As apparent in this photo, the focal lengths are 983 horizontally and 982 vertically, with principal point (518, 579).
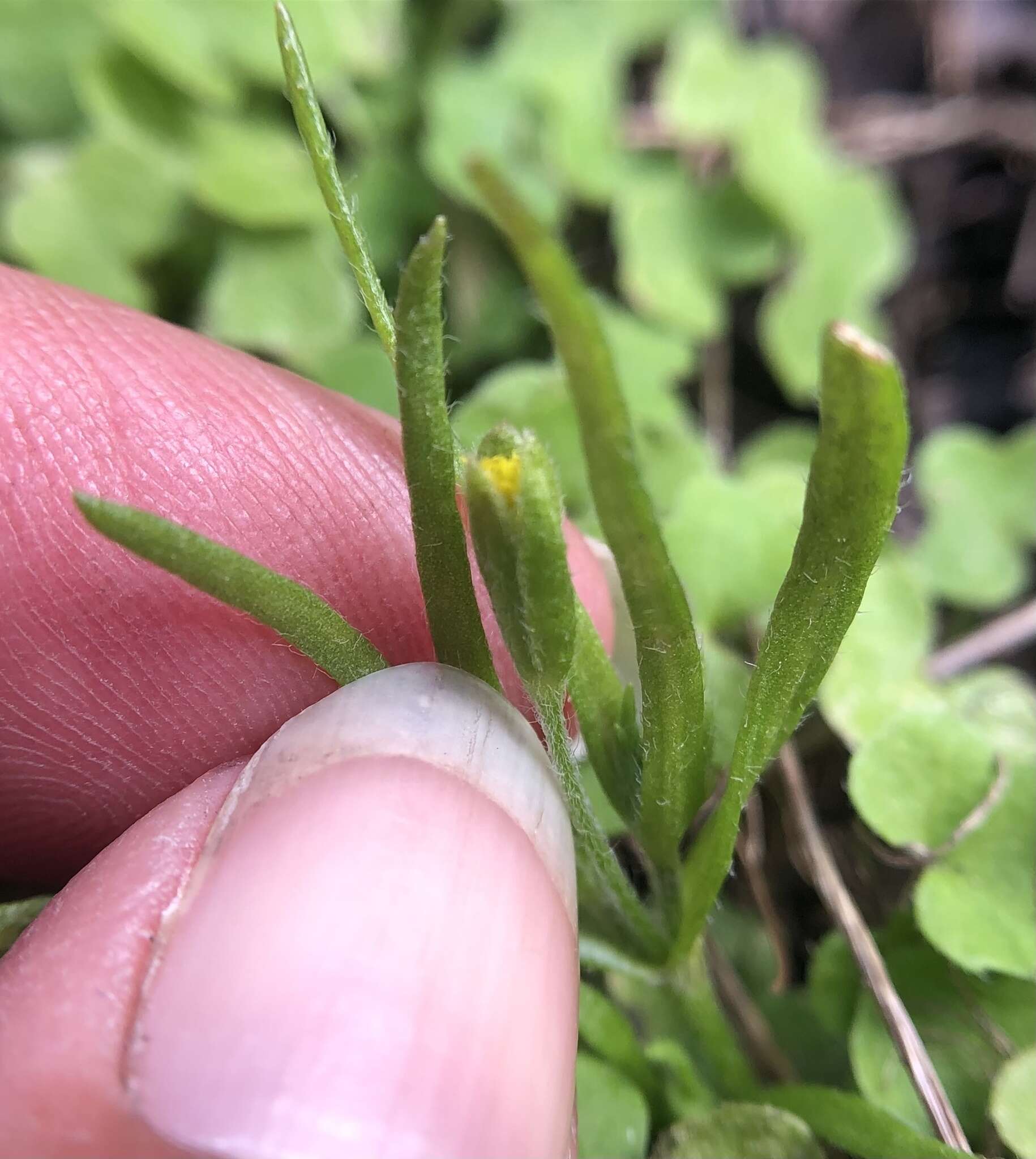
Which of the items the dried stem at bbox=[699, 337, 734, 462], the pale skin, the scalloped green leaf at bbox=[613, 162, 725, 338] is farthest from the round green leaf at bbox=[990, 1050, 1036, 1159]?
the scalloped green leaf at bbox=[613, 162, 725, 338]

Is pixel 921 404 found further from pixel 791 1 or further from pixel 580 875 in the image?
pixel 580 875

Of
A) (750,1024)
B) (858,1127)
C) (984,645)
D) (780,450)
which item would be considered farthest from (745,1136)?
(780,450)

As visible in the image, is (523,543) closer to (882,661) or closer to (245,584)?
(245,584)

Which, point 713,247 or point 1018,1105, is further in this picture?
point 713,247

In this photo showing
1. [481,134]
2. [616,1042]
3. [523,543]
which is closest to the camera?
[523,543]

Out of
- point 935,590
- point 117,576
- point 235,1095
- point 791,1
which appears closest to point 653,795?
point 235,1095

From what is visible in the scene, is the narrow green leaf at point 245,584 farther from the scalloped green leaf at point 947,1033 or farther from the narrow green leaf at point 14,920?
the scalloped green leaf at point 947,1033
